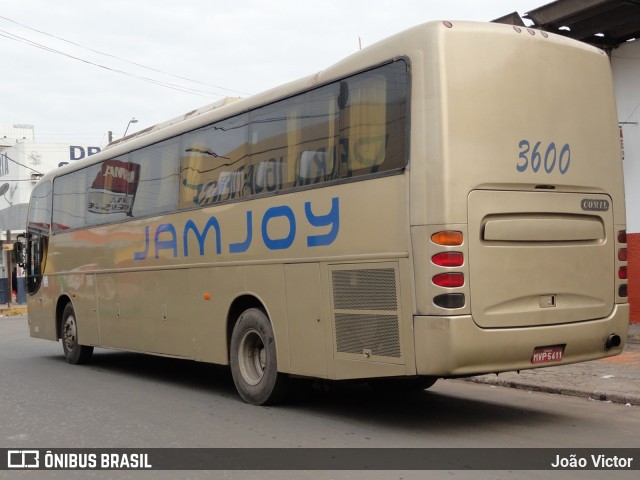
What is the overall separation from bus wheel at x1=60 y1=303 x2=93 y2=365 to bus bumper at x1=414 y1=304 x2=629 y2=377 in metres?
8.97

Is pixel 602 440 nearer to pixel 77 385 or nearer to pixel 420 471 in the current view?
pixel 420 471

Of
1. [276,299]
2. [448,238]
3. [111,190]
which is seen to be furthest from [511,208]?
[111,190]

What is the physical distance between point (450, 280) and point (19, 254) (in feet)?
39.3

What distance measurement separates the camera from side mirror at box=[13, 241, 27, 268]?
54.5 ft

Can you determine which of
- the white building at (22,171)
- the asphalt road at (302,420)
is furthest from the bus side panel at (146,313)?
the white building at (22,171)

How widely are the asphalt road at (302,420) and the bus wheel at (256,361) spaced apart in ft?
0.57

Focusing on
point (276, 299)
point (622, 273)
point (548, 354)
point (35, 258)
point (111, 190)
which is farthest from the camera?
point (35, 258)

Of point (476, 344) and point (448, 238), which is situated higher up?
point (448, 238)

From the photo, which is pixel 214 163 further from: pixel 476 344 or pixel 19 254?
pixel 19 254

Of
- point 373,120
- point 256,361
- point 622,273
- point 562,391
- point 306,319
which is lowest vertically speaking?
point 562,391

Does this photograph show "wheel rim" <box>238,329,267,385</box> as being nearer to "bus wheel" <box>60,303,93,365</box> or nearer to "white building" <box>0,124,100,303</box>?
"bus wheel" <box>60,303,93,365</box>

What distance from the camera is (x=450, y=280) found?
711 cm

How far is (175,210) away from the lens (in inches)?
440

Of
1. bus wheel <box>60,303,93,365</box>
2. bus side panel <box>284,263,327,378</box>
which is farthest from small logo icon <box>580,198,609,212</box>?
bus wheel <box>60,303,93,365</box>
